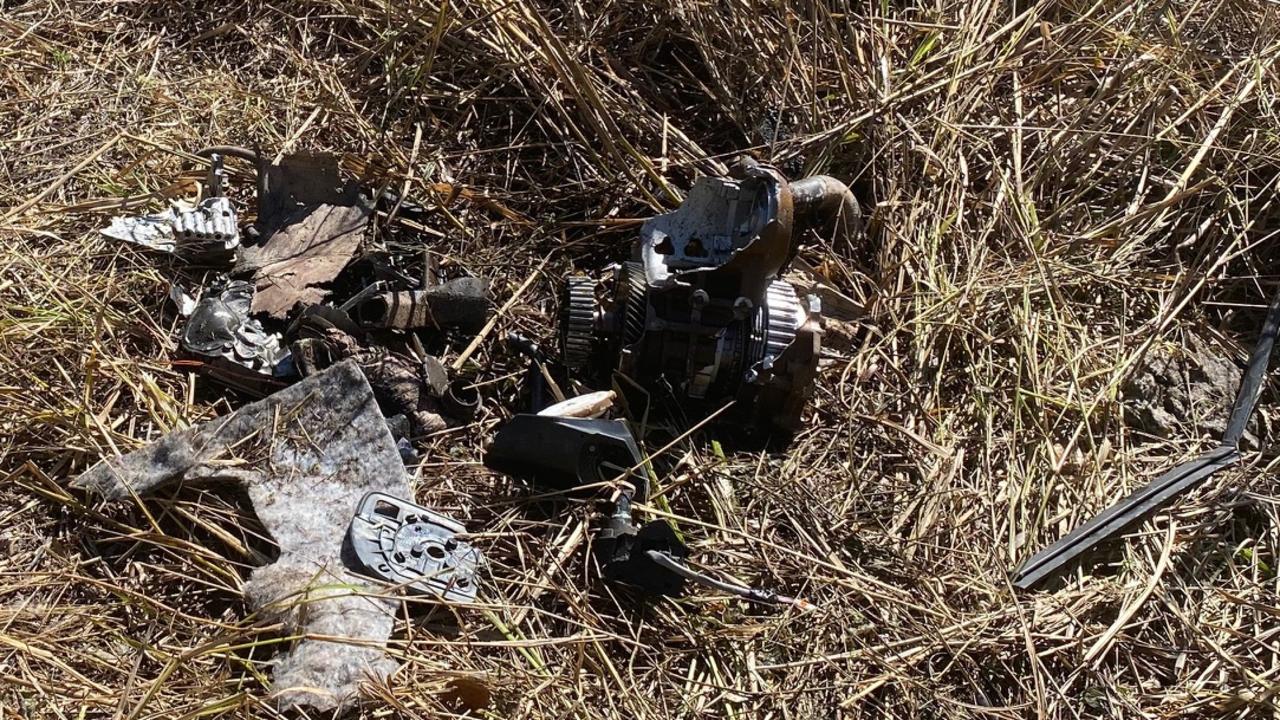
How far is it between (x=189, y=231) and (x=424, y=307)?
2.21ft

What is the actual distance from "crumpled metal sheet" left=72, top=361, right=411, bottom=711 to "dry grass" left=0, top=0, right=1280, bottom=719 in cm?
7

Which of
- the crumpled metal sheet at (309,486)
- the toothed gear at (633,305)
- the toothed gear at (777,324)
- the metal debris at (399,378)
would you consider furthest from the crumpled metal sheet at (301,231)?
the toothed gear at (777,324)

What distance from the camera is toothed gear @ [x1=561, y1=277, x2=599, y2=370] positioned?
269 cm

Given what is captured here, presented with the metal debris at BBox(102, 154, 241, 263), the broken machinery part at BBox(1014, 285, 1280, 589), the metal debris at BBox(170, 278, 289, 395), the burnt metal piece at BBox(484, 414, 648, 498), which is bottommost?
the broken machinery part at BBox(1014, 285, 1280, 589)

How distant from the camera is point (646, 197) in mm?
3150

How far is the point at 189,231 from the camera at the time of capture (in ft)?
9.44

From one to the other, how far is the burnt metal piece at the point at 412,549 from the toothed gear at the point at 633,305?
0.64 metres

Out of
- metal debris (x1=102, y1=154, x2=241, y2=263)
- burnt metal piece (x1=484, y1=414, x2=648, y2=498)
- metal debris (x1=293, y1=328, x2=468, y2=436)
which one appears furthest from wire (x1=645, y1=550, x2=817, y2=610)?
metal debris (x1=102, y1=154, x2=241, y2=263)

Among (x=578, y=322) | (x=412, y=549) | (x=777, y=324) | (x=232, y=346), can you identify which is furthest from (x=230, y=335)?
(x=777, y=324)

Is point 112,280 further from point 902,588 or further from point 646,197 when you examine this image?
point 902,588

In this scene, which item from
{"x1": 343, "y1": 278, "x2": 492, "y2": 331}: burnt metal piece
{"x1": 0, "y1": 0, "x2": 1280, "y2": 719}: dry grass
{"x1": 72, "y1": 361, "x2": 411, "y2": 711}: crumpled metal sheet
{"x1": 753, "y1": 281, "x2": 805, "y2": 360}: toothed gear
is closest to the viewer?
{"x1": 72, "y1": 361, "x2": 411, "y2": 711}: crumpled metal sheet

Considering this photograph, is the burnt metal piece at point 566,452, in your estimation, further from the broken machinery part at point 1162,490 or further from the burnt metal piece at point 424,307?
the broken machinery part at point 1162,490

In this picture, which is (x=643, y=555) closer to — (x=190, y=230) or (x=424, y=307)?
(x=424, y=307)

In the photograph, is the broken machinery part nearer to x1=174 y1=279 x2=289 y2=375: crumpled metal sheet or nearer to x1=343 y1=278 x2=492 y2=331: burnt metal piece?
x1=343 y1=278 x2=492 y2=331: burnt metal piece
